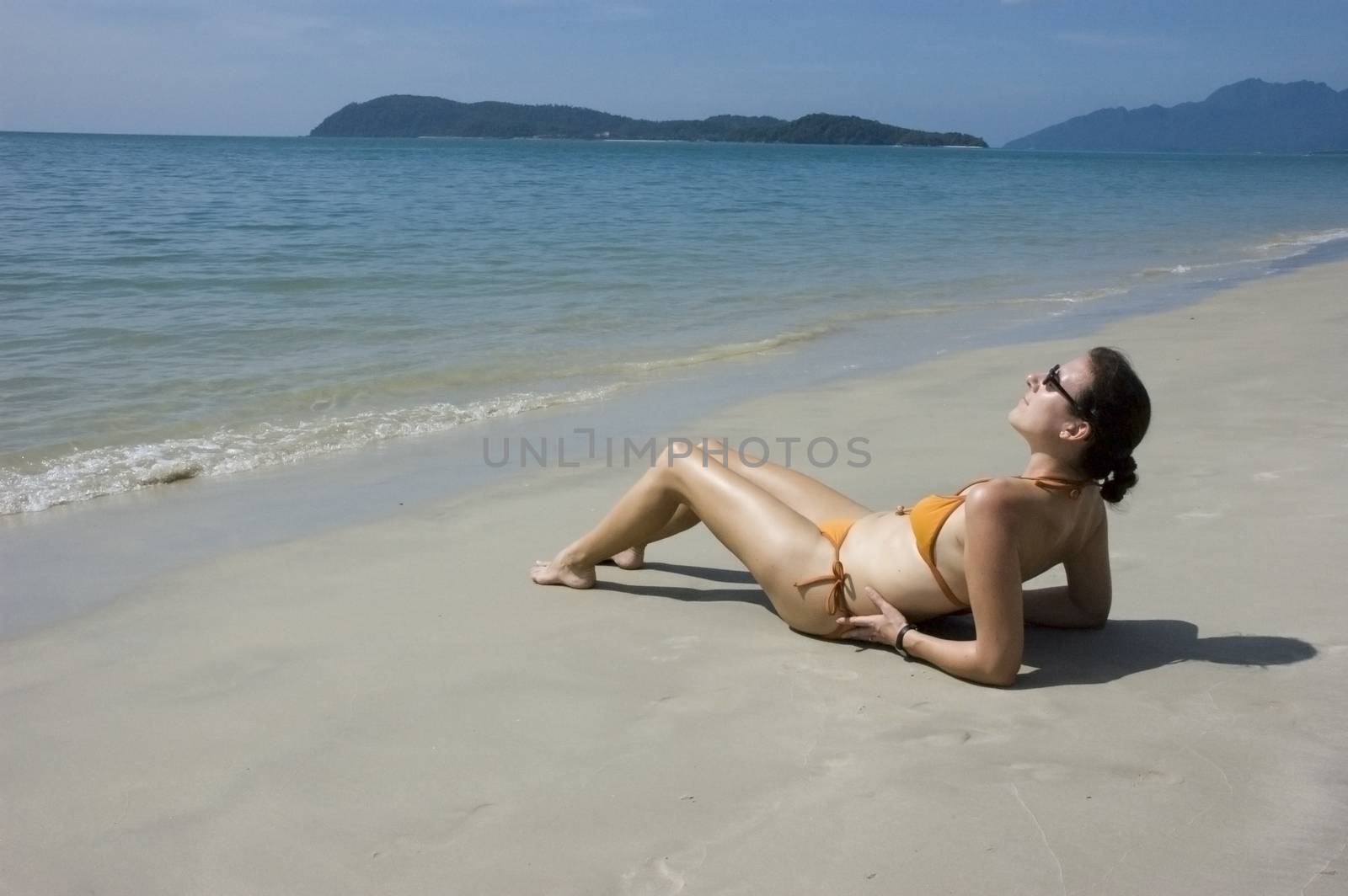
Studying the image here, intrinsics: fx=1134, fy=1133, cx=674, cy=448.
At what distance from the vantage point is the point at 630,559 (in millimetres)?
4207

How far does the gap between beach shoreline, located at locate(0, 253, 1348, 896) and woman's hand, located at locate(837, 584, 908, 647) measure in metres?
0.08

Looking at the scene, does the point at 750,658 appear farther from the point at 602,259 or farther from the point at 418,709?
the point at 602,259

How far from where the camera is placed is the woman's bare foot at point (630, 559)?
4.19 meters

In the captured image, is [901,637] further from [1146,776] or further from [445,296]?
[445,296]

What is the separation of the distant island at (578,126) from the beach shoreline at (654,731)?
13889cm

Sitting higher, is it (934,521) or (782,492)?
(934,521)

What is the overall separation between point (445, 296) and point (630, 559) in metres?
8.30

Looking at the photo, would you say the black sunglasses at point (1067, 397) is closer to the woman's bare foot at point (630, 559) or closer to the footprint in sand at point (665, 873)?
the footprint in sand at point (665, 873)

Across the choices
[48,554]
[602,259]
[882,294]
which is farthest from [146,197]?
[48,554]

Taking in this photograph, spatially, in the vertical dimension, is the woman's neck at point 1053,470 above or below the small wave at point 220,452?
above

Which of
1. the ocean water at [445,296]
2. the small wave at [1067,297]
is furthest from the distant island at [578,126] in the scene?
the small wave at [1067,297]

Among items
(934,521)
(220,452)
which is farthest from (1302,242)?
(934,521)

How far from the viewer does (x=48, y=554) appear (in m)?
4.60

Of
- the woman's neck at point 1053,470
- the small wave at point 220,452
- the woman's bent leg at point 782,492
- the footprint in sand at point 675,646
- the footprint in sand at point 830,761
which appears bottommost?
the small wave at point 220,452
